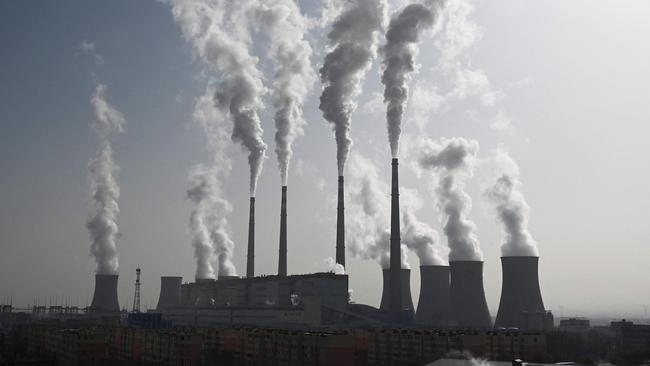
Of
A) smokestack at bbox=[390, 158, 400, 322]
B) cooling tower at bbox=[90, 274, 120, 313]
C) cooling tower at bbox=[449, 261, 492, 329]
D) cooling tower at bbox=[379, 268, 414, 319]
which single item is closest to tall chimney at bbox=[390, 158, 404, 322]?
smokestack at bbox=[390, 158, 400, 322]

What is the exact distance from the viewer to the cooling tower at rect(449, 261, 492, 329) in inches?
2314

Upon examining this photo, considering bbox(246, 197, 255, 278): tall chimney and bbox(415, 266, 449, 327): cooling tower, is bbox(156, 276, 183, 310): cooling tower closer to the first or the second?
bbox(246, 197, 255, 278): tall chimney

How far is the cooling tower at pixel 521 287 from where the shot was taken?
53.9 metres

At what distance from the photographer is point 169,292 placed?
104000 mm

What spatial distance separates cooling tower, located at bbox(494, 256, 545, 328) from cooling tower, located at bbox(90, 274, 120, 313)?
51.3 meters

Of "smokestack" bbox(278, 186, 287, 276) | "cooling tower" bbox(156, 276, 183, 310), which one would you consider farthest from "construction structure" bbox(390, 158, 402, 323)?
"cooling tower" bbox(156, 276, 183, 310)

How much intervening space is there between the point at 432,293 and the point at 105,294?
4297 centimetres

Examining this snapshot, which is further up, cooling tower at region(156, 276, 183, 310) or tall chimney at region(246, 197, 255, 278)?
tall chimney at region(246, 197, 255, 278)

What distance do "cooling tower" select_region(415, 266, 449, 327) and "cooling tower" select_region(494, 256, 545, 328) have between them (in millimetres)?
10966

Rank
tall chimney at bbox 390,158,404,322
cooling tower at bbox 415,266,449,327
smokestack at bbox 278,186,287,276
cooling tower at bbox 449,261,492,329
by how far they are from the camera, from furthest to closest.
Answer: smokestack at bbox 278,186,287,276, cooling tower at bbox 415,266,449,327, tall chimney at bbox 390,158,404,322, cooling tower at bbox 449,261,492,329

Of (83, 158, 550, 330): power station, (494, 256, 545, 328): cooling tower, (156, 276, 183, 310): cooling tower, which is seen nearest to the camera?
(494, 256, 545, 328): cooling tower

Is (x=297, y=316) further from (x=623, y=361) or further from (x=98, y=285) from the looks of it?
(x=623, y=361)

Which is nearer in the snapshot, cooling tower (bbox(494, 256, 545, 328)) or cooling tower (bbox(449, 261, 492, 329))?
cooling tower (bbox(494, 256, 545, 328))

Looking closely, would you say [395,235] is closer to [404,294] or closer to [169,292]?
[404,294]
